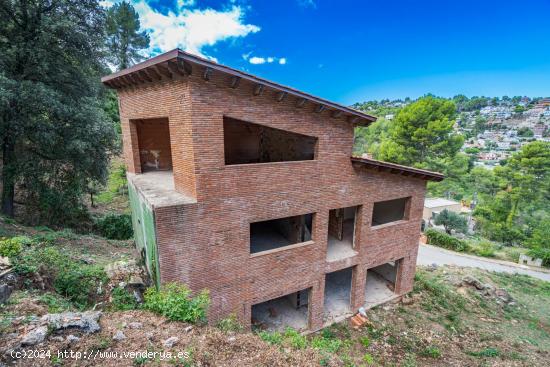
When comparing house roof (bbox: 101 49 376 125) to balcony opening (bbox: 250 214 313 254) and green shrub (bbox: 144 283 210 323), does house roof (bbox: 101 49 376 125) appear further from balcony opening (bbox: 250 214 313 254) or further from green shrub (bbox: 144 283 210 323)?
green shrub (bbox: 144 283 210 323)

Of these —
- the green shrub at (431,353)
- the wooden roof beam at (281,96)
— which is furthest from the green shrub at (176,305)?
the green shrub at (431,353)

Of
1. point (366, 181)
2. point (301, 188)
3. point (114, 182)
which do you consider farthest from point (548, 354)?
point (114, 182)

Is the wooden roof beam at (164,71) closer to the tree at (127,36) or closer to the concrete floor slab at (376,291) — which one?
the concrete floor slab at (376,291)

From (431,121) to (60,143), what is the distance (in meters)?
30.9

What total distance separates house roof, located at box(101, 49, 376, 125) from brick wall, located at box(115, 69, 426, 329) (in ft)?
0.67

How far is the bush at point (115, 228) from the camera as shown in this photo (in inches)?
612

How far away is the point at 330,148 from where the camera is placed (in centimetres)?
838

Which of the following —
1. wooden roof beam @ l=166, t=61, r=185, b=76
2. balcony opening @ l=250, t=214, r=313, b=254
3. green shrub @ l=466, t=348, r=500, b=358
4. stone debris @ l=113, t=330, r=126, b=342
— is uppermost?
wooden roof beam @ l=166, t=61, r=185, b=76

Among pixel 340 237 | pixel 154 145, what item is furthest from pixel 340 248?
pixel 154 145

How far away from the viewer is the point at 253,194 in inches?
295

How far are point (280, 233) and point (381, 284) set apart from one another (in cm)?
569

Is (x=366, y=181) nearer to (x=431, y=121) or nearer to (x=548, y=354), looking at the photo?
(x=548, y=354)

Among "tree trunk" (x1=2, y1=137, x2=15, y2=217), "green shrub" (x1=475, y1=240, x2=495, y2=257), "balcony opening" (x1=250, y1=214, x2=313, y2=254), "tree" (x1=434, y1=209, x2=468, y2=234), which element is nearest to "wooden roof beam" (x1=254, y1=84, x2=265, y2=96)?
"balcony opening" (x1=250, y1=214, x2=313, y2=254)

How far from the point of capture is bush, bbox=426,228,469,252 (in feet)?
81.1
